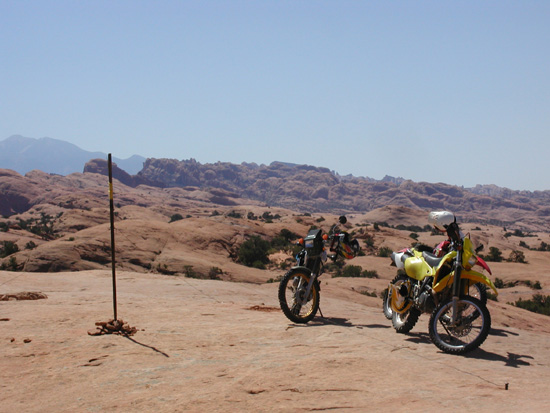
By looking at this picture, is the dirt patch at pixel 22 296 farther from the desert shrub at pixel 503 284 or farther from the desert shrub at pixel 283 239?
the desert shrub at pixel 283 239

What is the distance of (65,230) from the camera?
4181 cm

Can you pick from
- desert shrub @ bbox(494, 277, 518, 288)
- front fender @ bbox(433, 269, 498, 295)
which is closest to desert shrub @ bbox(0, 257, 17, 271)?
front fender @ bbox(433, 269, 498, 295)

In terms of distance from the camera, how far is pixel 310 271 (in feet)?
29.8

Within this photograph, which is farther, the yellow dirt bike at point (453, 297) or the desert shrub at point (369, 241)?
the desert shrub at point (369, 241)

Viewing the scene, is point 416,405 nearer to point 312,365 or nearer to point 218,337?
point 312,365

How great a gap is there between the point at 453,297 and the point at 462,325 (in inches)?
17.3

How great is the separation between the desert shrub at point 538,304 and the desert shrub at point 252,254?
1428 centimetres

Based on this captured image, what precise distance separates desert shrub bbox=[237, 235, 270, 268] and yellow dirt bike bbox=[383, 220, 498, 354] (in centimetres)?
2079

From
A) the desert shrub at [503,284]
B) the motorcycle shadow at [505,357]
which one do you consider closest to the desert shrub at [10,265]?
the motorcycle shadow at [505,357]

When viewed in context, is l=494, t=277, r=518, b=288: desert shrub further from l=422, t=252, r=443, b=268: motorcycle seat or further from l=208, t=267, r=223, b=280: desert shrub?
l=422, t=252, r=443, b=268: motorcycle seat

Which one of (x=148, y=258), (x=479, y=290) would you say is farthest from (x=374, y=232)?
(x=479, y=290)

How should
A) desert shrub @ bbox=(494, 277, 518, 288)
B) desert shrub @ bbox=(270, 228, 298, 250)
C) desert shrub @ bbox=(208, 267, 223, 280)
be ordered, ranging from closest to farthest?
1. desert shrub @ bbox=(208, 267, 223, 280)
2. desert shrub @ bbox=(494, 277, 518, 288)
3. desert shrub @ bbox=(270, 228, 298, 250)

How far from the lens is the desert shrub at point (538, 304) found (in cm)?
1764

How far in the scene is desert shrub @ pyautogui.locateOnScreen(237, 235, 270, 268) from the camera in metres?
28.7
